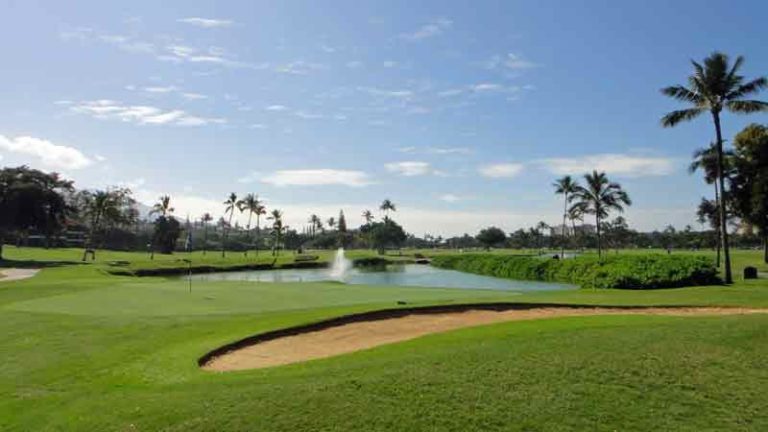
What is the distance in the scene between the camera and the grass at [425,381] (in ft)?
31.4

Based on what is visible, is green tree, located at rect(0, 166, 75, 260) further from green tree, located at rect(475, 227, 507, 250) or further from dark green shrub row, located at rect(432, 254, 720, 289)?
green tree, located at rect(475, 227, 507, 250)

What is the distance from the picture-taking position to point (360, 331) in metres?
20.2

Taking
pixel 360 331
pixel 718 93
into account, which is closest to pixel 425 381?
pixel 360 331

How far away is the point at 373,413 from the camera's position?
9586mm

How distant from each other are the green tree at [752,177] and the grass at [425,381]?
34720 millimetres

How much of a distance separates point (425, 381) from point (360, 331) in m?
9.39

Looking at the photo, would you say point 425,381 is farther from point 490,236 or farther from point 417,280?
point 490,236

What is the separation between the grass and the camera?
9.57 m

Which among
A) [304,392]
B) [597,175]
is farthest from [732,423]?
[597,175]

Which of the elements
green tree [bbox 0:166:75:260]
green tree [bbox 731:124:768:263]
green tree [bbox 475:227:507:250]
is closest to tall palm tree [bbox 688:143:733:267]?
green tree [bbox 731:124:768:263]

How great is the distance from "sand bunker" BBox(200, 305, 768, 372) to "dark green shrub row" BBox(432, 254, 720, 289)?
50.2ft

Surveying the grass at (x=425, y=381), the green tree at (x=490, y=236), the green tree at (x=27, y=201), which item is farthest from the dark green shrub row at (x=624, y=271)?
the green tree at (x=490, y=236)

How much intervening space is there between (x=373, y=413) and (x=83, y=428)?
474 centimetres

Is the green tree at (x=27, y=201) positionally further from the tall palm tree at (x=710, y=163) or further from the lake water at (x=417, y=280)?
the tall palm tree at (x=710, y=163)
